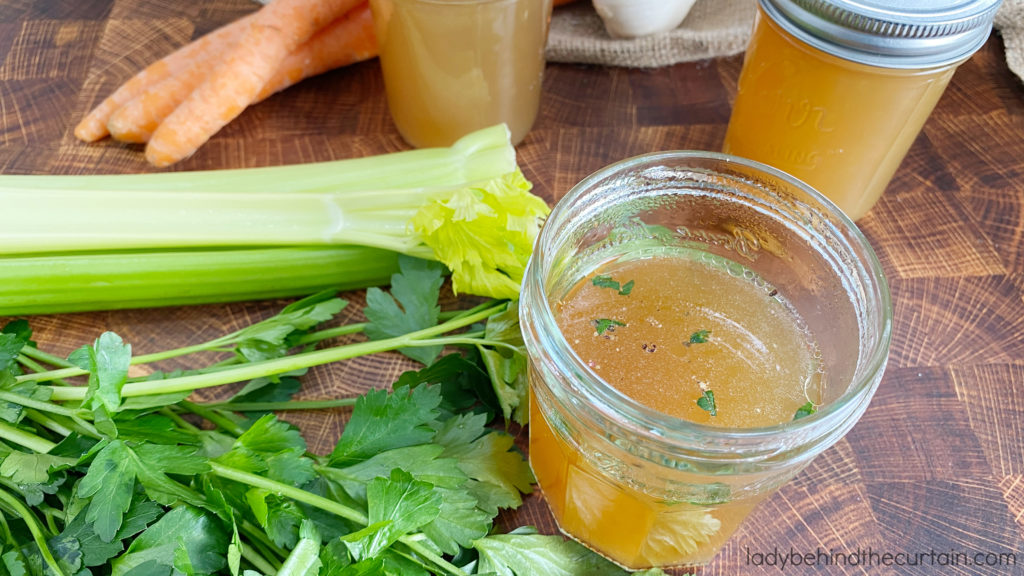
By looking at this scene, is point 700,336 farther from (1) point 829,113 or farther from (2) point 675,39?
(2) point 675,39

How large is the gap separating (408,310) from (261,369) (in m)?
0.22

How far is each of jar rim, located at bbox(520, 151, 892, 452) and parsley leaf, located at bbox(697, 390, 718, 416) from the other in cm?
7

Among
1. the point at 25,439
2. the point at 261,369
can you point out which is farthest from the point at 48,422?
the point at 261,369

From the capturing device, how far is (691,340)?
2.95 feet

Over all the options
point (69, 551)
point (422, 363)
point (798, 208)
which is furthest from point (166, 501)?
point (798, 208)

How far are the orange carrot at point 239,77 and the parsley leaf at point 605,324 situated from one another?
0.93 meters

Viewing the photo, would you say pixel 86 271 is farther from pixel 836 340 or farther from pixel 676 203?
pixel 836 340

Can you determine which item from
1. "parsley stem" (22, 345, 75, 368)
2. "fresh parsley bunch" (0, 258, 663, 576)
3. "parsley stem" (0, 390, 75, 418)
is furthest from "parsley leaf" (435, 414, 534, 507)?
"parsley stem" (22, 345, 75, 368)

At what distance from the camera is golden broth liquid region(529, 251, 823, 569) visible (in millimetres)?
857

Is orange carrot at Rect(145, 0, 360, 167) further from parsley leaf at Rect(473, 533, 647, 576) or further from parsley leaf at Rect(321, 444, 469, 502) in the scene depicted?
parsley leaf at Rect(473, 533, 647, 576)

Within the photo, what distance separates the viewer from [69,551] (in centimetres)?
88

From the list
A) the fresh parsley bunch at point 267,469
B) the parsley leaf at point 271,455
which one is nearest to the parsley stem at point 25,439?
the fresh parsley bunch at point 267,469

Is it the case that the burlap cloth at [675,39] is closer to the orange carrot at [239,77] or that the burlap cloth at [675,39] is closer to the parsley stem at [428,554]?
the orange carrot at [239,77]

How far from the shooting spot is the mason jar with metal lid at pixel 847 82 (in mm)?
1070
